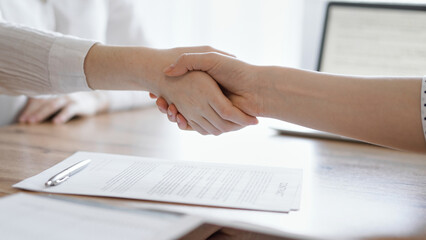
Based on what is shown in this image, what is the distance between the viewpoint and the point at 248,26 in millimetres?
2301

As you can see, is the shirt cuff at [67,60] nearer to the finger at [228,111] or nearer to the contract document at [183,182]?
the contract document at [183,182]

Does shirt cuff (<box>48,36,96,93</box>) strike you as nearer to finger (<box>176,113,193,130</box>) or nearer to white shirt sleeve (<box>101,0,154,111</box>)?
finger (<box>176,113,193,130</box>)

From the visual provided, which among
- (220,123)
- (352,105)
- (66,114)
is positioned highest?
(352,105)

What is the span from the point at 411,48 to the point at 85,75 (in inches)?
46.1

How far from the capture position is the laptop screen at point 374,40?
1.59 meters

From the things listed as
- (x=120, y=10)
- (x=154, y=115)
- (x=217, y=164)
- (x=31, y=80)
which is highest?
(x=120, y=10)

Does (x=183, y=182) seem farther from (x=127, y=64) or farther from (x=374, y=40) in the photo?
(x=374, y=40)

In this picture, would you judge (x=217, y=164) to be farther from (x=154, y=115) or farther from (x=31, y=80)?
(x=154, y=115)

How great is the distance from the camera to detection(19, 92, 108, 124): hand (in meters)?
1.37

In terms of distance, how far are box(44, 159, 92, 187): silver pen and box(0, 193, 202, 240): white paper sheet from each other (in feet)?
0.57

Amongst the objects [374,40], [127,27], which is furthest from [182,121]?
[374,40]

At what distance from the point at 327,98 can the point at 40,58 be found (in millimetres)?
667

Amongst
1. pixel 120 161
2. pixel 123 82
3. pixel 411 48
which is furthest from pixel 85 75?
pixel 411 48

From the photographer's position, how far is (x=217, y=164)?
3.01ft
